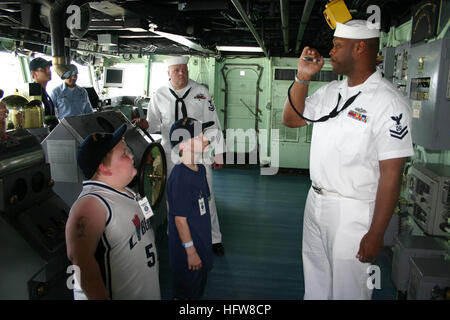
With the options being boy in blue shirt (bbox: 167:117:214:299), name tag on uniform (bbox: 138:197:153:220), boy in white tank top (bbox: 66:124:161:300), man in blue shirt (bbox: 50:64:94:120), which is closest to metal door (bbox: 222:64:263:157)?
man in blue shirt (bbox: 50:64:94:120)

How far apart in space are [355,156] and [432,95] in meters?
1.37

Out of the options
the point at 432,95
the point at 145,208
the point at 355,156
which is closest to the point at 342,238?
the point at 355,156

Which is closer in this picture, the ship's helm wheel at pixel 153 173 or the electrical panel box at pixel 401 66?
the ship's helm wheel at pixel 153 173

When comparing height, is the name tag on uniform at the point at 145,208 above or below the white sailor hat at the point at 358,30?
below

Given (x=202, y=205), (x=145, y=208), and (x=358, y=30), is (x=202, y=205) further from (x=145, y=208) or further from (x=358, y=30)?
(x=358, y=30)

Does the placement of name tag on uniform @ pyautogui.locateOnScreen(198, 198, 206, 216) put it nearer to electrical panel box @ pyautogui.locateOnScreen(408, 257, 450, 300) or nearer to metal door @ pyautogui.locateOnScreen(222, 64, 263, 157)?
electrical panel box @ pyautogui.locateOnScreen(408, 257, 450, 300)

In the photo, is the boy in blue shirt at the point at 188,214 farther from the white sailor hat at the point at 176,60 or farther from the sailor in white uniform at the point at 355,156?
the white sailor hat at the point at 176,60

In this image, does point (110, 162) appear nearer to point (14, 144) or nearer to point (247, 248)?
point (14, 144)

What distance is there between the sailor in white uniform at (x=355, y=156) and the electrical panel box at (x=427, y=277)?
69 centimetres

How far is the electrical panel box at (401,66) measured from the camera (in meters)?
3.68

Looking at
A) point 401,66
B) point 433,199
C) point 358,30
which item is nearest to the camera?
point 358,30

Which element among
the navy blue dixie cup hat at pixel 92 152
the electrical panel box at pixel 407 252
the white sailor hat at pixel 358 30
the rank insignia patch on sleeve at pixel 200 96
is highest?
the white sailor hat at pixel 358 30

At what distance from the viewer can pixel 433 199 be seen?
2748 mm

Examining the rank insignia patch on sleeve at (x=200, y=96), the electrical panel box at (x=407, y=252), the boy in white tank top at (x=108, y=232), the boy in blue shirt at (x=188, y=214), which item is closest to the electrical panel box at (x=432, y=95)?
the electrical panel box at (x=407, y=252)
